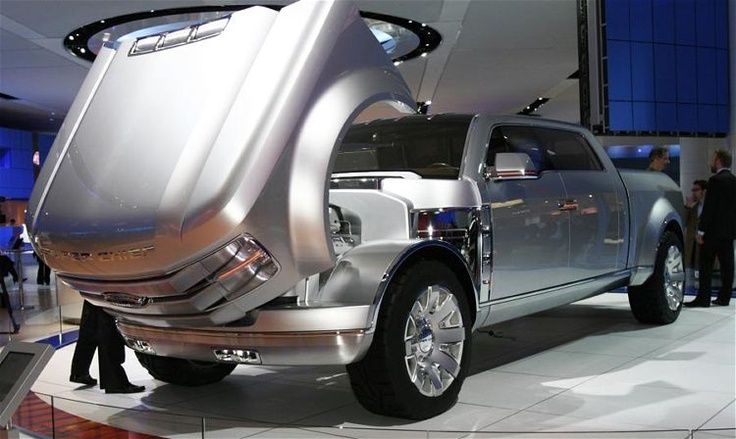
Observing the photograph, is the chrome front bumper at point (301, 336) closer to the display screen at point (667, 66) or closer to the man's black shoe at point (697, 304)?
the man's black shoe at point (697, 304)

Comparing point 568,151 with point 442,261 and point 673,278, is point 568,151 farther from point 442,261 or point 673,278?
point 442,261

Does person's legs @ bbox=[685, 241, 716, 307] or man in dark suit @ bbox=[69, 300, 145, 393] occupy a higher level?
man in dark suit @ bbox=[69, 300, 145, 393]

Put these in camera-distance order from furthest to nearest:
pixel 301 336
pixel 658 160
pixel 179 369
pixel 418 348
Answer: pixel 658 160, pixel 179 369, pixel 418 348, pixel 301 336

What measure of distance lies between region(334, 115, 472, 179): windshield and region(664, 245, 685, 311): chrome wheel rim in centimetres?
288

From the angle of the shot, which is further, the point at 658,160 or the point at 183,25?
the point at 183,25

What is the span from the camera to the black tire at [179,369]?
492 centimetres

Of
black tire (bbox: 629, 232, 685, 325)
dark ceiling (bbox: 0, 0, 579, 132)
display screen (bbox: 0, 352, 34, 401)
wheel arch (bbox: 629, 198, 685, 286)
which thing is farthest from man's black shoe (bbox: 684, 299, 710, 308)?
display screen (bbox: 0, 352, 34, 401)

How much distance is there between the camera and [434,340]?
13.5 ft

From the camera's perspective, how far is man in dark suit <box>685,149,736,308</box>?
7785 mm

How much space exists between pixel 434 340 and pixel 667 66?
6.55 m

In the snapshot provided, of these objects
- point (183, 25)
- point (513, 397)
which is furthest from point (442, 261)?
point (183, 25)

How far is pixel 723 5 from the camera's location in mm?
9695

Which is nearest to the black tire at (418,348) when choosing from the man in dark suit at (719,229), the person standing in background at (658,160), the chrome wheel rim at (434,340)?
the chrome wheel rim at (434,340)

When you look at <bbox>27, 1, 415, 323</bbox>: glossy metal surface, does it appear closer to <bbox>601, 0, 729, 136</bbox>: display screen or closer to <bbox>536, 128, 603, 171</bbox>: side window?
<bbox>536, 128, 603, 171</bbox>: side window
